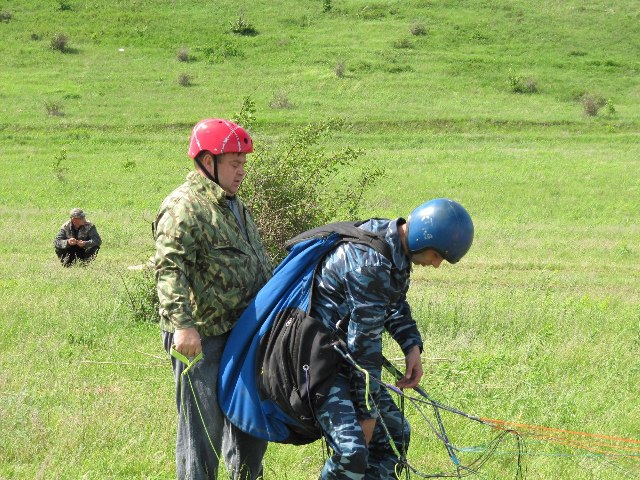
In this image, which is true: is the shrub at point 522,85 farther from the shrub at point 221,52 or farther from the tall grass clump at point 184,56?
the tall grass clump at point 184,56

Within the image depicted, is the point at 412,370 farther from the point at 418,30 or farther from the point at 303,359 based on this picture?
the point at 418,30

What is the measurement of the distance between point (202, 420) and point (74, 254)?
10.9 metres

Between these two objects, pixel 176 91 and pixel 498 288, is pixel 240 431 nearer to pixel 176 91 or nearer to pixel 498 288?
pixel 498 288

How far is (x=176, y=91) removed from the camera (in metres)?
43.5

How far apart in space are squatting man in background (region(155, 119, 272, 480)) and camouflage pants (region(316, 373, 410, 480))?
75 centimetres

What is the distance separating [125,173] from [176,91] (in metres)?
15.9

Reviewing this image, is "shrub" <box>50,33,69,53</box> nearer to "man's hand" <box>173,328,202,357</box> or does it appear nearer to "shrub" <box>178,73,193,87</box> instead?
"shrub" <box>178,73,193,87</box>

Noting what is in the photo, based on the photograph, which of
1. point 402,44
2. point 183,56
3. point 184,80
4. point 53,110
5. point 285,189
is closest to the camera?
point 285,189

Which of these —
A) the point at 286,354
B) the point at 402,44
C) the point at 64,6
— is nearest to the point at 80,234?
the point at 286,354

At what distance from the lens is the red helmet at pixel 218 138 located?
4.90 m

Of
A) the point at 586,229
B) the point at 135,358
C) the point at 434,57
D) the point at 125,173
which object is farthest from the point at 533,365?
the point at 434,57

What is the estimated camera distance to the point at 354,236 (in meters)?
4.57

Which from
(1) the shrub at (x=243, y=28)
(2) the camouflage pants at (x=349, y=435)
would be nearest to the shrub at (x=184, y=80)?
(1) the shrub at (x=243, y=28)

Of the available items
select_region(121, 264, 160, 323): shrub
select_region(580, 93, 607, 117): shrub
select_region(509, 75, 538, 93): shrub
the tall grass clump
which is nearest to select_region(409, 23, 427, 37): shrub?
select_region(509, 75, 538, 93): shrub
